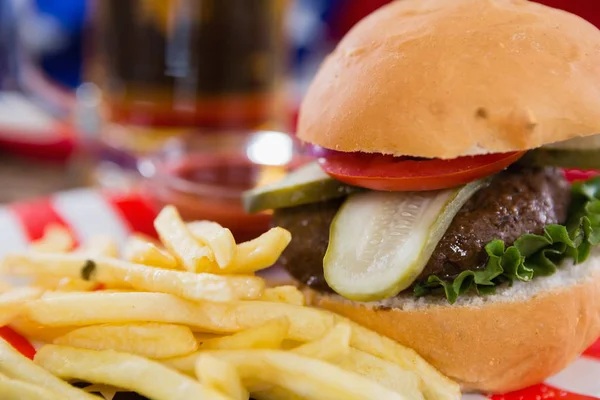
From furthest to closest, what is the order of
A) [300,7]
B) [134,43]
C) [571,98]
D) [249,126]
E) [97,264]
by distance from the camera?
[300,7] → [249,126] → [134,43] → [97,264] → [571,98]

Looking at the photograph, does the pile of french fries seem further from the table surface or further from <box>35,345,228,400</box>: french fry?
the table surface

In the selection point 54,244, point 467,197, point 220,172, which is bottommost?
point 220,172

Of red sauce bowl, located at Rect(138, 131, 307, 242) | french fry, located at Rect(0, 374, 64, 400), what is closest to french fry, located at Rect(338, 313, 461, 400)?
french fry, located at Rect(0, 374, 64, 400)

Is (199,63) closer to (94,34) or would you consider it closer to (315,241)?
(94,34)

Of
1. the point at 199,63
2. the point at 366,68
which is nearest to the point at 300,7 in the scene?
the point at 199,63

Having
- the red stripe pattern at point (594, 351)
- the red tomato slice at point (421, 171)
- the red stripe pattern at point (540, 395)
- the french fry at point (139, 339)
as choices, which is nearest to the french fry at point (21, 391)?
the french fry at point (139, 339)

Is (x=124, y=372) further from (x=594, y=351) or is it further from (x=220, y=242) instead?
(x=594, y=351)

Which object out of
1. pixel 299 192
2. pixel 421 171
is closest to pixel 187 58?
pixel 299 192
